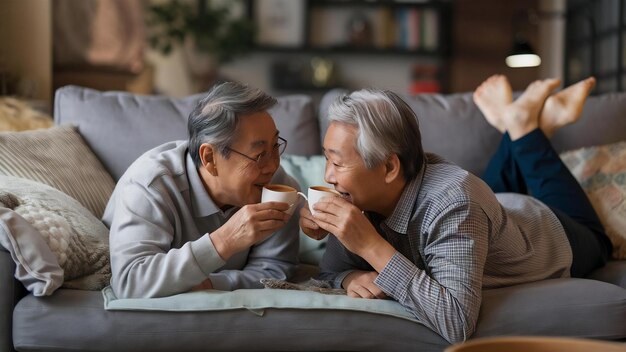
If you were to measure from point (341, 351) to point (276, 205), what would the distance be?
0.38 metres

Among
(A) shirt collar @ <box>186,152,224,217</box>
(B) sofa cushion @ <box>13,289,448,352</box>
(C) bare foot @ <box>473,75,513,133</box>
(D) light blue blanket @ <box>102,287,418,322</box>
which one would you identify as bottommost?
(B) sofa cushion @ <box>13,289,448,352</box>

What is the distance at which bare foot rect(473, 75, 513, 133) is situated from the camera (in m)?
2.86

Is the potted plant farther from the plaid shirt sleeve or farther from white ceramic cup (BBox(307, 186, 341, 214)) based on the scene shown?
the plaid shirt sleeve

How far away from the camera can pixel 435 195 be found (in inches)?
77.7

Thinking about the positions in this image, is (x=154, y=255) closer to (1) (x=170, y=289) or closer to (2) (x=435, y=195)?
(1) (x=170, y=289)

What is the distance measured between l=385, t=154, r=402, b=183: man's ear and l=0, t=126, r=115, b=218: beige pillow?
3.18 ft

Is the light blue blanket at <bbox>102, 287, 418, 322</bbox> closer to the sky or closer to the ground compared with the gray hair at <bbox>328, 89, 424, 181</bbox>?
closer to the ground

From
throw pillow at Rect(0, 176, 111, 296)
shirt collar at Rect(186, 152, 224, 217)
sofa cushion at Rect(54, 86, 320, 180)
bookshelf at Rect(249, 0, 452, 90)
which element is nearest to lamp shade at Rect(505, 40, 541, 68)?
sofa cushion at Rect(54, 86, 320, 180)

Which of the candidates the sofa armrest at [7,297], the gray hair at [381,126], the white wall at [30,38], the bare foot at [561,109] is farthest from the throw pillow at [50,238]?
the white wall at [30,38]

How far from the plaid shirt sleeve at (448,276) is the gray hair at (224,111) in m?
0.52

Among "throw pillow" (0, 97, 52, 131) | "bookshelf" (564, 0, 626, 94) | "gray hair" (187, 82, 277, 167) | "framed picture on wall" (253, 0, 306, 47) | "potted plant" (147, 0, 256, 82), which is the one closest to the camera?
"gray hair" (187, 82, 277, 167)

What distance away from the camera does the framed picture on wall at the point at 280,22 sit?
6910mm

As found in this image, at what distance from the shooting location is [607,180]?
2.79m

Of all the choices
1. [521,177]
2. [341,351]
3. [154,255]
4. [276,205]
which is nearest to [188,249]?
[154,255]
